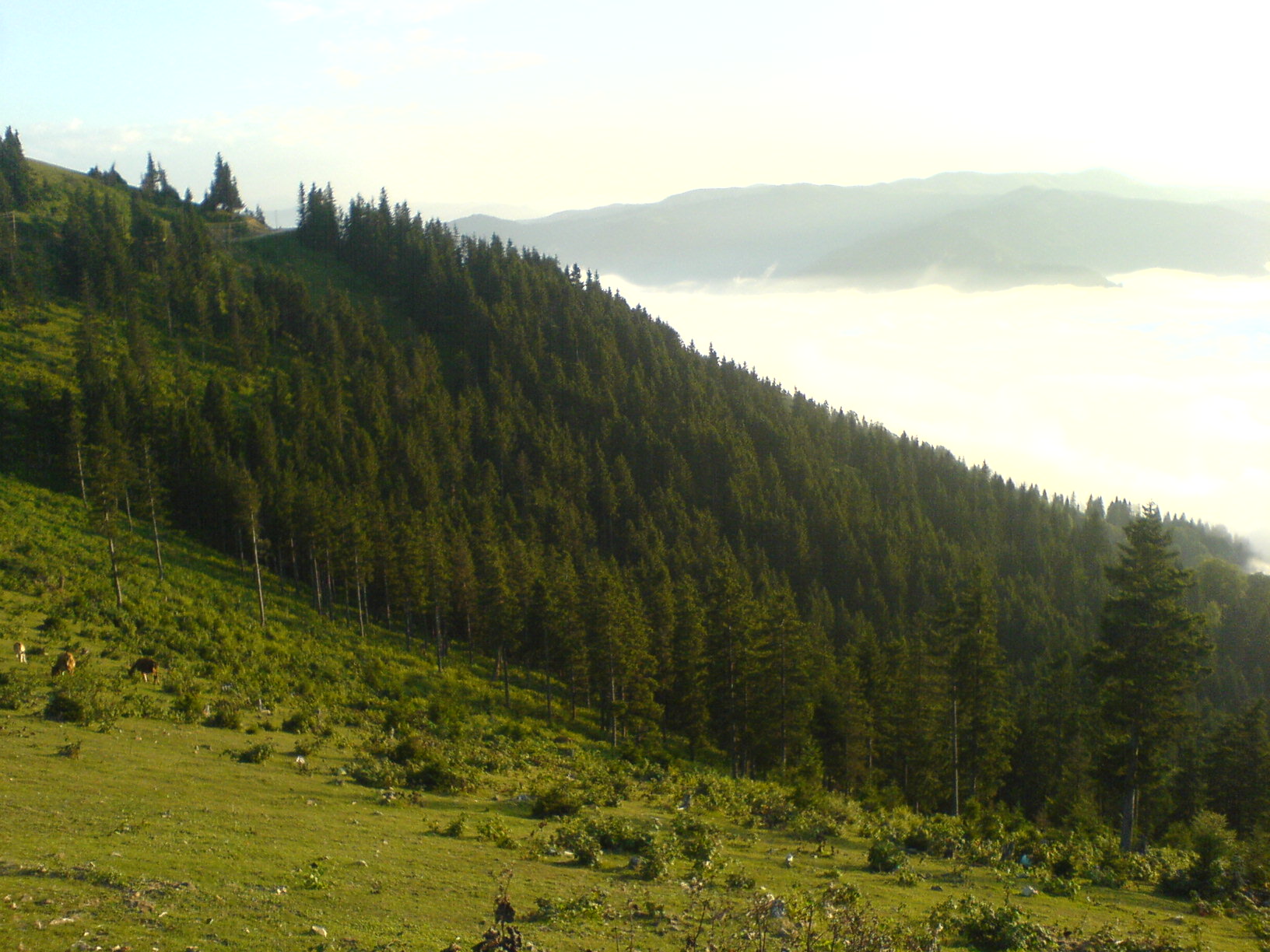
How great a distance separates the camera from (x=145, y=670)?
1158 inches

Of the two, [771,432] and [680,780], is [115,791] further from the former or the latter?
[771,432]

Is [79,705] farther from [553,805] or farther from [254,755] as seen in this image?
[553,805]

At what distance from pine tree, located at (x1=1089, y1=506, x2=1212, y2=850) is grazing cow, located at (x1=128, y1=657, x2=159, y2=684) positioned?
34776 mm

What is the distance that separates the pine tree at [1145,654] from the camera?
27.9 m

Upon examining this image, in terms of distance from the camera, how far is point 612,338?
154 m

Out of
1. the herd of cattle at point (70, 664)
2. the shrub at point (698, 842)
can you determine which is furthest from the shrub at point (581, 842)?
the herd of cattle at point (70, 664)

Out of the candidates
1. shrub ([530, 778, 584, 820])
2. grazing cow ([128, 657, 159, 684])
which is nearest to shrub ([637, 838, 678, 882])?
shrub ([530, 778, 584, 820])

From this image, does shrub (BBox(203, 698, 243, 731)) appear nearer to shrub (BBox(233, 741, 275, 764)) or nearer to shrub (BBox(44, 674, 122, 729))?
shrub (BBox(44, 674, 122, 729))

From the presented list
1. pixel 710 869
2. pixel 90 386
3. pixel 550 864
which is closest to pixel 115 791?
pixel 550 864

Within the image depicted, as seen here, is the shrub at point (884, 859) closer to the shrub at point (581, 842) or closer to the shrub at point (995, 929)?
the shrub at point (995, 929)

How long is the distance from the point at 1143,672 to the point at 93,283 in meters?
137

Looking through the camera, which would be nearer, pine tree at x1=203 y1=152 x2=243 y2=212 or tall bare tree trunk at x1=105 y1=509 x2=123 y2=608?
tall bare tree trunk at x1=105 y1=509 x2=123 y2=608

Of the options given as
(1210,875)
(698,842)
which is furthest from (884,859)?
(1210,875)

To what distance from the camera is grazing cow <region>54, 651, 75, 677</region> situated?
2503cm
